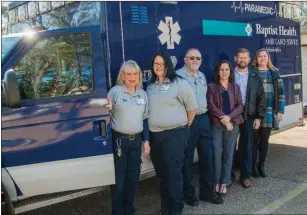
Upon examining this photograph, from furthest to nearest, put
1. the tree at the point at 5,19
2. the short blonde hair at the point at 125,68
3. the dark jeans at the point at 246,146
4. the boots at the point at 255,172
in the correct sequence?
the boots at the point at 255,172, the dark jeans at the point at 246,146, the tree at the point at 5,19, the short blonde hair at the point at 125,68

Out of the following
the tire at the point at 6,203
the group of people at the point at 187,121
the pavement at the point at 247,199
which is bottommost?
the pavement at the point at 247,199

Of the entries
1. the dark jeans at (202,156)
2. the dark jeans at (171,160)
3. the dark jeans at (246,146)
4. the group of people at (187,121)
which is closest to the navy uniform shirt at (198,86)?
the group of people at (187,121)

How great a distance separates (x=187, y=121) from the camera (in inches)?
147

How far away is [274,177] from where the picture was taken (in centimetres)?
514

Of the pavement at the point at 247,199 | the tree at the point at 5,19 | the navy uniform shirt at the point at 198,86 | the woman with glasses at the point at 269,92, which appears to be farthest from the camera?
the woman with glasses at the point at 269,92

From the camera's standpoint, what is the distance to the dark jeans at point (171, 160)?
3.67 m

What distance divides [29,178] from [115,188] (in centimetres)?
79

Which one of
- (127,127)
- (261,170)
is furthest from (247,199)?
(127,127)

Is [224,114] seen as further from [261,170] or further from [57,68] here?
[57,68]

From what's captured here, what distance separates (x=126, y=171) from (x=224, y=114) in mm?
1271

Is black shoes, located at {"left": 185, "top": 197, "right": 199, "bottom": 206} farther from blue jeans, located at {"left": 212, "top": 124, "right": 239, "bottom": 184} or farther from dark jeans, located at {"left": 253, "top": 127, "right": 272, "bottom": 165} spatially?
dark jeans, located at {"left": 253, "top": 127, "right": 272, "bottom": 165}

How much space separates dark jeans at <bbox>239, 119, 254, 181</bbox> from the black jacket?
107 mm

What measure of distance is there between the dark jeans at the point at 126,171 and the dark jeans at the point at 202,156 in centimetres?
Result: 63

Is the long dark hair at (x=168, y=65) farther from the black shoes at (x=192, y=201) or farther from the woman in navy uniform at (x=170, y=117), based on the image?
the black shoes at (x=192, y=201)
